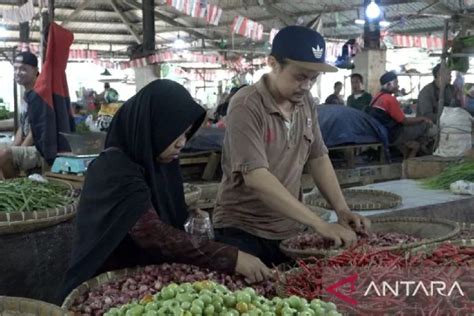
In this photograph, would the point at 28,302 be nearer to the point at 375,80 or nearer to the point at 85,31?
the point at 375,80

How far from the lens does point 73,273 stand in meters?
2.41

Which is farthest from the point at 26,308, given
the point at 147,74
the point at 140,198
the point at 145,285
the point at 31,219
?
the point at 147,74

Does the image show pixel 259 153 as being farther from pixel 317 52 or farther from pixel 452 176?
pixel 452 176

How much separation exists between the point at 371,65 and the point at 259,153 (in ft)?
35.7

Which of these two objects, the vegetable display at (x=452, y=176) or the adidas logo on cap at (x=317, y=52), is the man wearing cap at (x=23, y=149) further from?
the adidas logo on cap at (x=317, y=52)

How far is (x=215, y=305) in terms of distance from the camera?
5.60 feet

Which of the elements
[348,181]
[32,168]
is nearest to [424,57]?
[348,181]

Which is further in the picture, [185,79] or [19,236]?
[185,79]

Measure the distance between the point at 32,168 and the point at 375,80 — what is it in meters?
9.08

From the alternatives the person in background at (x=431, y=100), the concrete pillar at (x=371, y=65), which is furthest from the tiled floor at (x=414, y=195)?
the concrete pillar at (x=371, y=65)

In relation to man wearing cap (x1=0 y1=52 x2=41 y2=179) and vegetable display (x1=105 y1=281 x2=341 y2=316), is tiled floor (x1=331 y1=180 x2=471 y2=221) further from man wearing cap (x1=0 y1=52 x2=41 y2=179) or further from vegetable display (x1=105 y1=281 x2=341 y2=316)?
man wearing cap (x1=0 y1=52 x2=41 y2=179)

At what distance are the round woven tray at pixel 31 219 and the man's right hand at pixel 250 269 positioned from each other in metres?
1.59

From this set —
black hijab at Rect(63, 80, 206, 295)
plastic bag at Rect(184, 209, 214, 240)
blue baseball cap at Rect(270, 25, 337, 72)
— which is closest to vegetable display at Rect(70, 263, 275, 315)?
black hijab at Rect(63, 80, 206, 295)

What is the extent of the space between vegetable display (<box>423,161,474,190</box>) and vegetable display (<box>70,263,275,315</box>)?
10.8ft
